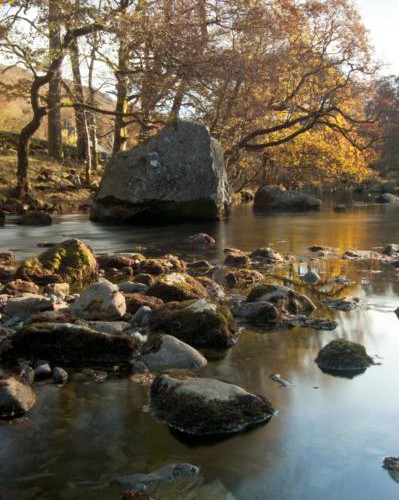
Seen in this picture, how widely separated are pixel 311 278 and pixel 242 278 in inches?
49.9

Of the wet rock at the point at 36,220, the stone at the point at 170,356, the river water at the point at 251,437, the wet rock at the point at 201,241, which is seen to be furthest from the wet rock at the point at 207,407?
the wet rock at the point at 36,220

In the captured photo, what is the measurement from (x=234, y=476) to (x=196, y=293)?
15.4 ft

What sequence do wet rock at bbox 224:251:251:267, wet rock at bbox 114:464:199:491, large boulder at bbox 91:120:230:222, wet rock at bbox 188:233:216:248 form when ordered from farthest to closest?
large boulder at bbox 91:120:230:222 < wet rock at bbox 188:233:216:248 < wet rock at bbox 224:251:251:267 < wet rock at bbox 114:464:199:491

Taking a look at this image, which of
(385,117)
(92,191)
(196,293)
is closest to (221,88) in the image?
(92,191)

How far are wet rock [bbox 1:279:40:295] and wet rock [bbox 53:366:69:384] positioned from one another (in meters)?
3.56

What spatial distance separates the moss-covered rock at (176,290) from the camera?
8234 millimetres

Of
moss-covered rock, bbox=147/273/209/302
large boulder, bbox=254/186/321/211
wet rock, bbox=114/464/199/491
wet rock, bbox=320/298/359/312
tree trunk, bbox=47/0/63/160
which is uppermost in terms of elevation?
tree trunk, bbox=47/0/63/160

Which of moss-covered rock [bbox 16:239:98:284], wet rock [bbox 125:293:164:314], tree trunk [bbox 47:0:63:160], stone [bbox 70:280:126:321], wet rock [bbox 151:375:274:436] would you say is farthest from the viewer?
tree trunk [bbox 47:0:63:160]

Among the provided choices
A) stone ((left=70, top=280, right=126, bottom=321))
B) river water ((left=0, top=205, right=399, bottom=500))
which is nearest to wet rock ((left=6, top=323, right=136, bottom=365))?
river water ((left=0, top=205, right=399, bottom=500))

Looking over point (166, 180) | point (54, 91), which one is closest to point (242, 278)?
point (166, 180)

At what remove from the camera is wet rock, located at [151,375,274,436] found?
435 centimetres

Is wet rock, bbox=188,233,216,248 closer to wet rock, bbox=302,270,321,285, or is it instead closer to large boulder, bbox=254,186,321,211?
wet rock, bbox=302,270,321,285

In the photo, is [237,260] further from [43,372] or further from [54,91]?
[54,91]

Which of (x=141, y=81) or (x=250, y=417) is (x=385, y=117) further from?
(x=250, y=417)
